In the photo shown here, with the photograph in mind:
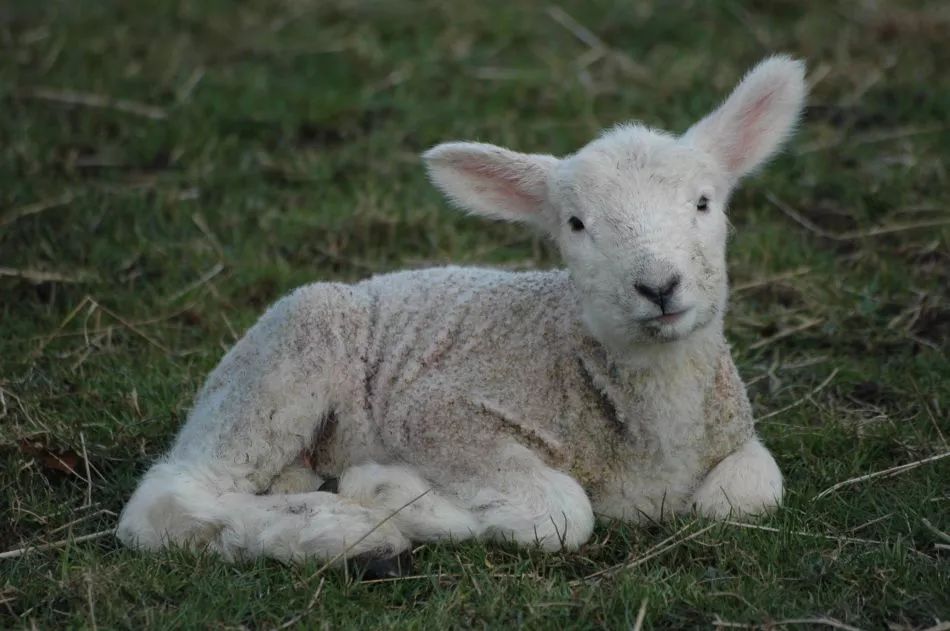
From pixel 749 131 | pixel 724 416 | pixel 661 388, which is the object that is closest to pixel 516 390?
pixel 661 388

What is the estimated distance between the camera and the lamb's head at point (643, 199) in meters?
4.44

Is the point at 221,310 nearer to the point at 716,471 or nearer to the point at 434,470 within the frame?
the point at 434,470

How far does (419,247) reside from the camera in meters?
7.69

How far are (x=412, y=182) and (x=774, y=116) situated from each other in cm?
369

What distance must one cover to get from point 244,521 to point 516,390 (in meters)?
1.04

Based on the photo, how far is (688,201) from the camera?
4.66 meters

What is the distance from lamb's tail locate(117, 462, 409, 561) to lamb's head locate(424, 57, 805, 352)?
40.8 inches

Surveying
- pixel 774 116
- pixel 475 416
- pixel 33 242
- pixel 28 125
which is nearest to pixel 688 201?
pixel 774 116

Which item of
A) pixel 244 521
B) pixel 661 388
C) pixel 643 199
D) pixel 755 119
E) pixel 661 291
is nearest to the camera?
pixel 661 291

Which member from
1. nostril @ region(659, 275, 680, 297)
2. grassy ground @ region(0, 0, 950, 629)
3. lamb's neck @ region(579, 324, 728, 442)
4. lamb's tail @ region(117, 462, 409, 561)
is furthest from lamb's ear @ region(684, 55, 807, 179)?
lamb's tail @ region(117, 462, 409, 561)

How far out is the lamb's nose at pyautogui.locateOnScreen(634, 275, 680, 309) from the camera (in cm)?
434

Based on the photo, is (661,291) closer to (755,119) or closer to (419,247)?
(755,119)

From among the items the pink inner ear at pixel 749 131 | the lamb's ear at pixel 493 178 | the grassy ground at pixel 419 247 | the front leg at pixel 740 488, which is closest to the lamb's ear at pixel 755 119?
the pink inner ear at pixel 749 131

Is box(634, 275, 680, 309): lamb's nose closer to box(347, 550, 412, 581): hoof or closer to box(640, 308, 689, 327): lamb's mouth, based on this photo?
box(640, 308, 689, 327): lamb's mouth
